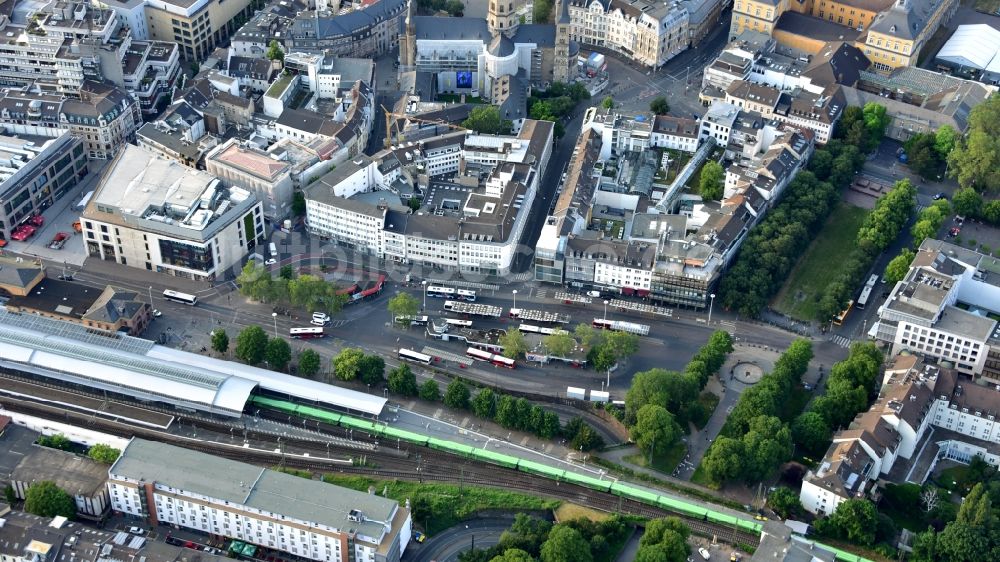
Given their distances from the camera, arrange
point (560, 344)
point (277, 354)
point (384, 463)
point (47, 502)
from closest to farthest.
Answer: point (47, 502)
point (384, 463)
point (277, 354)
point (560, 344)

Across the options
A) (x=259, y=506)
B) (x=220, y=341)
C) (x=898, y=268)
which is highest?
(x=898, y=268)

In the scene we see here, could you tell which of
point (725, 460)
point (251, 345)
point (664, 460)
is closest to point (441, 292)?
point (251, 345)

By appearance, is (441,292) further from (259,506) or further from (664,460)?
(259,506)

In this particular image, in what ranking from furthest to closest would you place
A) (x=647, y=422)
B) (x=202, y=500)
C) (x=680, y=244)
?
1. (x=680, y=244)
2. (x=647, y=422)
3. (x=202, y=500)

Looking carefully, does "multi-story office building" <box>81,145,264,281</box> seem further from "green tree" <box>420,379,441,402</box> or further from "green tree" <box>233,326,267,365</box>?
"green tree" <box>420,379,441,402</box>

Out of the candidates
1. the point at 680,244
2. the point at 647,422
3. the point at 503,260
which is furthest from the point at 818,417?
the point at 503,260

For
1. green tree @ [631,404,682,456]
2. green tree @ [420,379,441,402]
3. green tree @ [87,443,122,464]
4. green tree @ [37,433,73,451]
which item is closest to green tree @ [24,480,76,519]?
green tree @ [87,443,122,464]

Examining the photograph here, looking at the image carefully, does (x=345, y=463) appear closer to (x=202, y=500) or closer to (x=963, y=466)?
(x=202, y=500)
